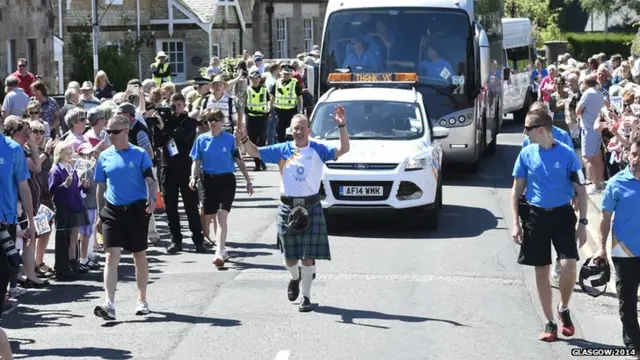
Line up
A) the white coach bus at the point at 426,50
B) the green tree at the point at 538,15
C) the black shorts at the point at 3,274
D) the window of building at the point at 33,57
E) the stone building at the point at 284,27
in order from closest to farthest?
the black shorts at the point at 3,274, the white coach bus at the point at 426,50, the window of building at the point at 33,57, the stone building at the point at 284,27, the green tree at the point at 538,15

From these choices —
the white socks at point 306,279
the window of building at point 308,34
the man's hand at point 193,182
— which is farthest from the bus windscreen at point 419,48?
the window of building at point 308,34

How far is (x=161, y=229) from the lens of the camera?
1730 cm

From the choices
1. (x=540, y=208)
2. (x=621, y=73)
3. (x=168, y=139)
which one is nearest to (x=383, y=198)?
(x=168, y=139)

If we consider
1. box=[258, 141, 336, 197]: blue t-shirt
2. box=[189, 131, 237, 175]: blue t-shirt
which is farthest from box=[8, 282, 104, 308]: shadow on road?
box=[258, 141, 336, 197]: blue t-shirt

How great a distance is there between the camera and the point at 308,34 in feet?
187

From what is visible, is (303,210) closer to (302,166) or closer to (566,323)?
(302,166)

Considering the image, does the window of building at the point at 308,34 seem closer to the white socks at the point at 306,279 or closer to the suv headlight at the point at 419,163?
the suv headlight at the point at 419,163

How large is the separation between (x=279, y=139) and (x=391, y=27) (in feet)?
16.0

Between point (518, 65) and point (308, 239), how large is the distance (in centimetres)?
2398

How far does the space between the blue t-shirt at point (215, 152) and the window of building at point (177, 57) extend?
33.0 m

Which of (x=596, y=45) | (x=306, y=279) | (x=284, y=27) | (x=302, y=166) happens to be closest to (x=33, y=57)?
(x=302, y=166)

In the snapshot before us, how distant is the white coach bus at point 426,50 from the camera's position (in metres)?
22.2

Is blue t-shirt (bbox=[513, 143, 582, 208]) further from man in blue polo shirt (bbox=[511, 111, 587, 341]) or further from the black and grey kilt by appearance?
the black and grey kilt

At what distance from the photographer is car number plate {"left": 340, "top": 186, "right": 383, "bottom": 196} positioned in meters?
16.2
